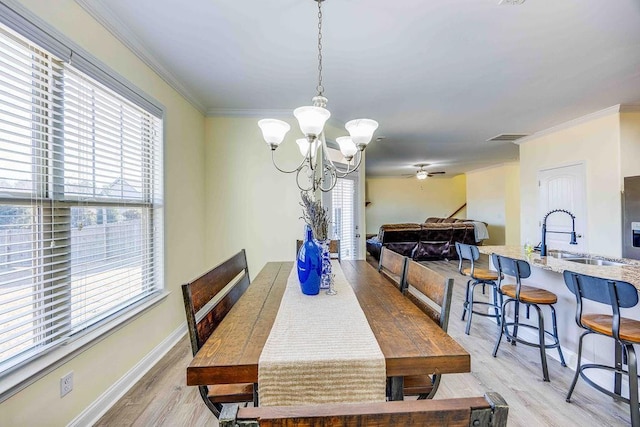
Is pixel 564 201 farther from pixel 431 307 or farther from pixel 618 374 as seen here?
pixel 431 307

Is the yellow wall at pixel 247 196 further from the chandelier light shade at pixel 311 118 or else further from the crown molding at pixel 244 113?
the chandelier light shade at pixel 311 118

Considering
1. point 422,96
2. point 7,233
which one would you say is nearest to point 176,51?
point 7,233

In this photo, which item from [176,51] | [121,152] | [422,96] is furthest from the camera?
[422,96]

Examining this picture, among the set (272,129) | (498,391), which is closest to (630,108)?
(498,391)

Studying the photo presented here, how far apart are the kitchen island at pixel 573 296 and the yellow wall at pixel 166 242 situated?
2968 mm

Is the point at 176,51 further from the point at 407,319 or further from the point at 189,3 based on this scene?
the point at 407,319

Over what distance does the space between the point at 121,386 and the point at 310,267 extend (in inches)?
64.4

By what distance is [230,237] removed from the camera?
369cm

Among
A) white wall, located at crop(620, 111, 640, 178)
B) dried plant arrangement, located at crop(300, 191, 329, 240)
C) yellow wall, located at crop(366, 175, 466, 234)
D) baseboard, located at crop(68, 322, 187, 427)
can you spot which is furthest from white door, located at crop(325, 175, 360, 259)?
yellow wall, located at crop(366, 175, 466, 234)

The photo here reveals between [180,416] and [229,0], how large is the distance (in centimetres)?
251

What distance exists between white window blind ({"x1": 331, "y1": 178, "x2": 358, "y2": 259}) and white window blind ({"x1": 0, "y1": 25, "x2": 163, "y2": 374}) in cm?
255

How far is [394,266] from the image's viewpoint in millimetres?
2178

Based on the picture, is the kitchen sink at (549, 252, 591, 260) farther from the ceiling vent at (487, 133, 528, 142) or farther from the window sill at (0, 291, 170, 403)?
the window sill at (0, 291, 170, 403)

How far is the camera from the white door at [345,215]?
429 cm
